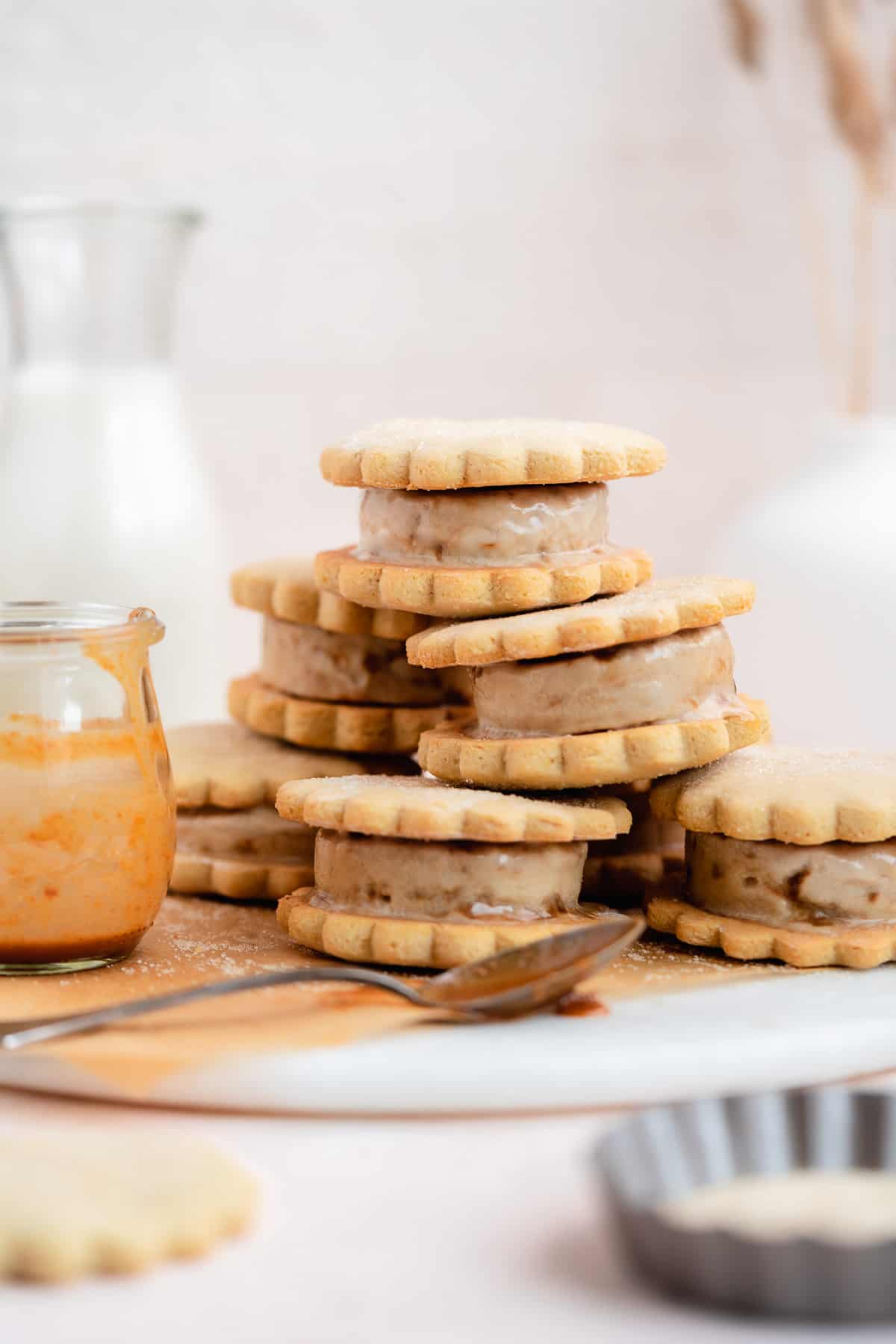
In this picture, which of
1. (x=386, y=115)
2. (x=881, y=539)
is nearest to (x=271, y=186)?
(x=386, y=115)

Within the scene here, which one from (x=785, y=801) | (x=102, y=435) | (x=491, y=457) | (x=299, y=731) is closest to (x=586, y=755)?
(x=785, y=801)

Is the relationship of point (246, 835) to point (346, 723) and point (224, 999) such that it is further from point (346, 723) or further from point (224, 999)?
point (224, 999)

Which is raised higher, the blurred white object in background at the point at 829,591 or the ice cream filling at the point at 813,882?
the blurred white object in background at the point at 829,591

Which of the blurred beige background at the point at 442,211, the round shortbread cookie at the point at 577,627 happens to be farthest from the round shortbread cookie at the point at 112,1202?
the blurred beige background at the point at 442,211

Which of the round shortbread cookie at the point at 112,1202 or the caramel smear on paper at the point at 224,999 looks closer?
the round shortbread cookie at the point at 112,1202

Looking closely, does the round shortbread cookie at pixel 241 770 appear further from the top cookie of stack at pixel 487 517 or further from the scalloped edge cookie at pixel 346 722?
the top cookie of stack at pixel 487 517

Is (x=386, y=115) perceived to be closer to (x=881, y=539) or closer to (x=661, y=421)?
(x=661, y=421)
